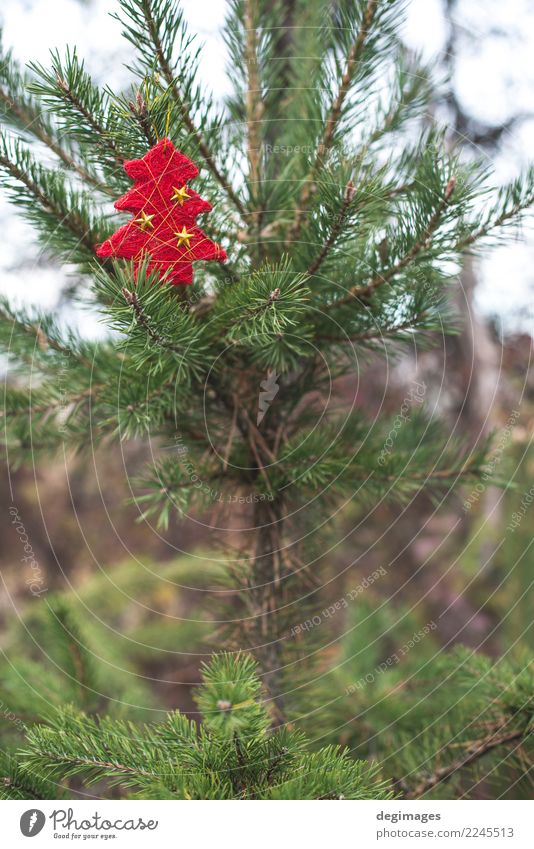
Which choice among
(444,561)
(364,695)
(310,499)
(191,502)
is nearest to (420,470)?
(310,499)

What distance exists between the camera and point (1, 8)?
0.94 meters

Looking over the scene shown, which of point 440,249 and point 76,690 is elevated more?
point 440,249

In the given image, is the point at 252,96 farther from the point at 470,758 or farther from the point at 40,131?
the point at 470,758

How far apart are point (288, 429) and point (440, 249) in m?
0.19

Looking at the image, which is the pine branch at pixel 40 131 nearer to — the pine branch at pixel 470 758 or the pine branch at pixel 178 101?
the pine branch at pixel 178 101

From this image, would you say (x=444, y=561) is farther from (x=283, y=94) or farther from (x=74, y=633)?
(x=283, y=94)

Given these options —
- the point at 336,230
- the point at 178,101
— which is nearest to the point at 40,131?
the point at 178,101

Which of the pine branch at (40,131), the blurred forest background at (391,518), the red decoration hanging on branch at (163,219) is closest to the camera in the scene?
the red decoration hanging on branch at (163,219)
